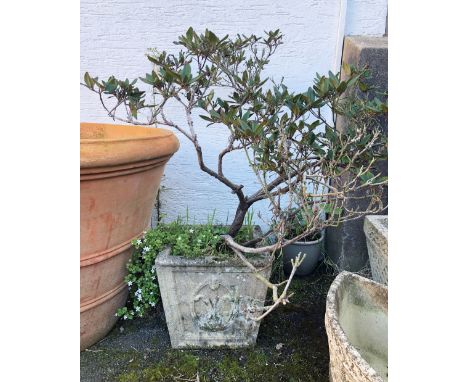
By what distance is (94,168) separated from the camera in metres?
1.51

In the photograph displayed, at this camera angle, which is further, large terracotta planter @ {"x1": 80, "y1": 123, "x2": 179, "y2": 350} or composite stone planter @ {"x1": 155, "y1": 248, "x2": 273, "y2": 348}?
composite stone planter @ {"x1": 155, "y1": 248, "x2": 273, "y2": 348}

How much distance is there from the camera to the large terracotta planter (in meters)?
1.54

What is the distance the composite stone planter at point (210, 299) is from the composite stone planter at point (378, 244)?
461 millimetres

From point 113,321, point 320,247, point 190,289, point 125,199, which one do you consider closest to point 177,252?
point 190,289

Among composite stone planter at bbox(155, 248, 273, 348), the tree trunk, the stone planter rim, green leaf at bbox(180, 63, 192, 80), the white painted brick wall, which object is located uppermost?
the white painted brick wall

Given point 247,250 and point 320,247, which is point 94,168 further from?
point 320,247

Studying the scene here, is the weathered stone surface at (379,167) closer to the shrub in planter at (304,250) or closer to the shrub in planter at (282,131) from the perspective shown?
the shrub in planter at (304,250)

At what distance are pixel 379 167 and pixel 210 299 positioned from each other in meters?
1.06

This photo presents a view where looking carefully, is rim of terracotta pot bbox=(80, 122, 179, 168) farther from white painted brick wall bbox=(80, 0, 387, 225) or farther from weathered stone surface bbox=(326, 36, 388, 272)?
weathered stone surface bbox=(326, 36, 388, 272)

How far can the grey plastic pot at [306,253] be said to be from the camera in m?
2.43

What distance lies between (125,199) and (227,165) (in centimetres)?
98

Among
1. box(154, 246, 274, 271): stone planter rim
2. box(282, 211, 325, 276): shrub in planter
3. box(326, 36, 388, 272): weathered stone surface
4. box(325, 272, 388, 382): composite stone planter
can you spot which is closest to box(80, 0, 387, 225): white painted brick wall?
box(326, 36, 388, 272): weathered stone surface

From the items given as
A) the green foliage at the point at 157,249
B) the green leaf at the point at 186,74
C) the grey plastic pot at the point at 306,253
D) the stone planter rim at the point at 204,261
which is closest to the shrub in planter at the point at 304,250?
the grey plastic pot at the point at 306,253

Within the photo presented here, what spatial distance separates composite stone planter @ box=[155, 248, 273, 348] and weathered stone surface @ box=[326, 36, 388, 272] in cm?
70
